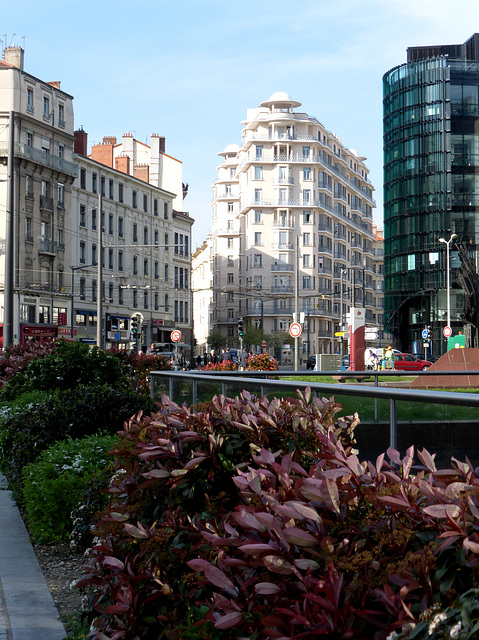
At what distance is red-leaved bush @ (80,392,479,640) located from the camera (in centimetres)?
227

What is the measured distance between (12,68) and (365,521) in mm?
68247

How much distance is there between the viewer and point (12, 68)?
214 ft

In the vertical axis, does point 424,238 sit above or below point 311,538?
above

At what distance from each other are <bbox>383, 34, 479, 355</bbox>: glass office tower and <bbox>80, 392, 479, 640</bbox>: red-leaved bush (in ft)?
271

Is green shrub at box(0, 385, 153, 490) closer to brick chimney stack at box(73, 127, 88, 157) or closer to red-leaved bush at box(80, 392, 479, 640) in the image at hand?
red-leaved bush at box(80, 392, 479, 640)

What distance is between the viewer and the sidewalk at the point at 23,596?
476 cm

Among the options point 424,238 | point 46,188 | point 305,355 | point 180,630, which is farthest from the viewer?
point 305,355

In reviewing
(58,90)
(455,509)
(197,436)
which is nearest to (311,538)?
(455,509)

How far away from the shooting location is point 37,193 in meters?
68.4

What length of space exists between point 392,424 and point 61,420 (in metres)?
5.71

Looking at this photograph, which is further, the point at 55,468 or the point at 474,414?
the point at 55,468

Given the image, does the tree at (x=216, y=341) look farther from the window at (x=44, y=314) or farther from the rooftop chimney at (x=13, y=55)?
the rooftop chimney at (x=13, y=55)

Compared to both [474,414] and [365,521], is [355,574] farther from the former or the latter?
[474,414]

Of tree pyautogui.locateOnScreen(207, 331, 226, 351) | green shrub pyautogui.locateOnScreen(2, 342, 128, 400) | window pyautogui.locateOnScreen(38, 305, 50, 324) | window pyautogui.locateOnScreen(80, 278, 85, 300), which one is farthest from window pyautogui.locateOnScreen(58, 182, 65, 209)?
green shrub pyautogui.locateOnScreen(2, 342, 128, 400)
